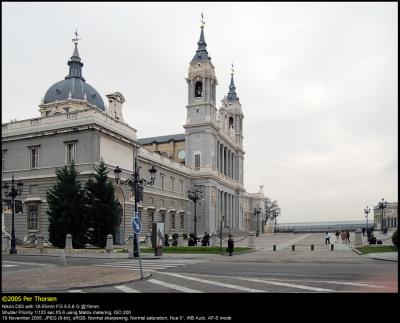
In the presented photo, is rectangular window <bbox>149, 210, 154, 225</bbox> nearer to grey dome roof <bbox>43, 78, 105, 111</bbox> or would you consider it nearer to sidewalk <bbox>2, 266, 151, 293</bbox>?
grey dome roof <bbox>43, 78, 105, 111</bbox>

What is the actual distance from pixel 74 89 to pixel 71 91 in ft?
2.64

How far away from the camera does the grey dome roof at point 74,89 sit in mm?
66938

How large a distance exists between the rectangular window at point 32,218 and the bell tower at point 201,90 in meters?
36.5

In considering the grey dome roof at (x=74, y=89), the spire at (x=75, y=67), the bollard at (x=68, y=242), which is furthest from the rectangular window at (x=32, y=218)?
the spire at (x=75, y=67)

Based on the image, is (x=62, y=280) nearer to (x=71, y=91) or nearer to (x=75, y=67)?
(x=71, y=91)

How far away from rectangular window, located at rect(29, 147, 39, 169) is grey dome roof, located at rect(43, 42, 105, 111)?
2601 centimetres

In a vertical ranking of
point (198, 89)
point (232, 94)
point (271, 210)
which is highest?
point (232, 94)

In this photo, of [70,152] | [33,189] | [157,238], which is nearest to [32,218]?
[33,189]

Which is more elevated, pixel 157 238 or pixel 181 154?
pixel 181 154

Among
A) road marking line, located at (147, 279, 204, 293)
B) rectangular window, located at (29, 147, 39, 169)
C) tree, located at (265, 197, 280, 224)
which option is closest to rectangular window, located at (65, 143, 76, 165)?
rectangular window, located at (29, 147, 39, 169)

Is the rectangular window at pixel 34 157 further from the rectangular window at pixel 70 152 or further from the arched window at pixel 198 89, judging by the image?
the arched window at pixel 198 89

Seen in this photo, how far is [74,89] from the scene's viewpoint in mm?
67312

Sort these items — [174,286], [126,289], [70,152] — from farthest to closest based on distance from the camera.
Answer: [70,152], [174,286], [126,289]
